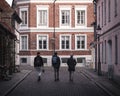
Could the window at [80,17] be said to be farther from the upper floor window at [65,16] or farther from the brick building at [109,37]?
the brick building at [109,37]

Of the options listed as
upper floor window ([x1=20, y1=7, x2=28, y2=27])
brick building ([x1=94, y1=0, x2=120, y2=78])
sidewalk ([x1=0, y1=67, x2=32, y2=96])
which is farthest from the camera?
upper floor window ([x1=20, y1=7, x2=28, y2=27])

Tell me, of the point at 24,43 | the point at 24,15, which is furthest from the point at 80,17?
the point at 24,43

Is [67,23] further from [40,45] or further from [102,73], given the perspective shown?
[102,73]

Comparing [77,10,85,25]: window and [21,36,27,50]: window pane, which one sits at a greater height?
[77,10,85,25]: window

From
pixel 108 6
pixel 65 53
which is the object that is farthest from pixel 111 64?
pixel 65 53

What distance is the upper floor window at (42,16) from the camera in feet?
239

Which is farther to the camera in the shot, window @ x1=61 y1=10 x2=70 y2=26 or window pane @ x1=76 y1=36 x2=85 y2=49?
window @ x1=61 y1=10 x2=70 y2=26

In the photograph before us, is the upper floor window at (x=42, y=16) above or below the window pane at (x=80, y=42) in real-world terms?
above

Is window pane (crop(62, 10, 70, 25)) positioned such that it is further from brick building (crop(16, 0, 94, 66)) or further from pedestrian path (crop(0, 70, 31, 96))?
pedestrian path (crop(0, 70, 31, 96))

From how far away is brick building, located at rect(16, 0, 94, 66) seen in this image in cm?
7250

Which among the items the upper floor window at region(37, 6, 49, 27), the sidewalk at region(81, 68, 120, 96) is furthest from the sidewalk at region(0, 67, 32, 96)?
the upper floor window at region(37, 6, 49, 27)

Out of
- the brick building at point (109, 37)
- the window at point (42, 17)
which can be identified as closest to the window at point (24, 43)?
the window at point (42, 17)

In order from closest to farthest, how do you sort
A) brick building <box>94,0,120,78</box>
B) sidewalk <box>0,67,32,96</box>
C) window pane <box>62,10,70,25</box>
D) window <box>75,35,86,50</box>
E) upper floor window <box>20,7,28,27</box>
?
sidewalk <box>0,67,32,96</box>, brick building <box>94,0,120,78</box>, window <box>75,35,86,50</box>, window pane <box>62,10,70,25</box>, upper floor window <box>20,7,28,27</box>

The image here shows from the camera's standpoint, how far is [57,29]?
2869 inches
